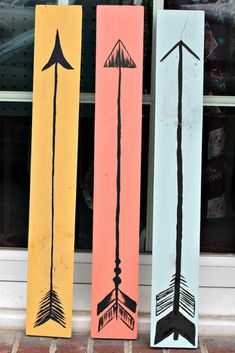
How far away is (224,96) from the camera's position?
9.93 feet

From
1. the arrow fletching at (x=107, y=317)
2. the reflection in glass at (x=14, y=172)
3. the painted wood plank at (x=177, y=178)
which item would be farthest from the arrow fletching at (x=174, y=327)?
the reflection in glass at (x=14, y=172)

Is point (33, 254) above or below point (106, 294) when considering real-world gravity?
above

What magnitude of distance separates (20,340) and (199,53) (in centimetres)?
183

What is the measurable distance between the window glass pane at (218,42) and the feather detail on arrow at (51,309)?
1.46 metres

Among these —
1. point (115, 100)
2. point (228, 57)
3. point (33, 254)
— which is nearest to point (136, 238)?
point (33, 254)

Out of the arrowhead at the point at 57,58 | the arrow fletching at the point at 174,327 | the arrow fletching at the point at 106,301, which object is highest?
the arrowhead at the point at 57,58

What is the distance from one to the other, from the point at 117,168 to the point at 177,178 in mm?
322

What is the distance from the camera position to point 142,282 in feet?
9.98

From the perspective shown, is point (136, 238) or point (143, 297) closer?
point (136, 238)

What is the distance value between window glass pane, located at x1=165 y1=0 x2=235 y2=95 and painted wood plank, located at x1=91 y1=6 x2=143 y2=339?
1.56 feet

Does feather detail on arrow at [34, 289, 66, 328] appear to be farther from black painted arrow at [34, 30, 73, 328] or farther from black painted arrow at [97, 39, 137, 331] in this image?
black painted arrow at [97, 39, 137, 331]

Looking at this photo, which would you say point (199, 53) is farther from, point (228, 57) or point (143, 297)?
point (143, 297)

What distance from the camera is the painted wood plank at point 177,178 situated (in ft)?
8.92

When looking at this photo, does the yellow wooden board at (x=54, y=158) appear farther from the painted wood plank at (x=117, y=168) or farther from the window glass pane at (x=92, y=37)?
the window glass pane at (x=92, y=37)
